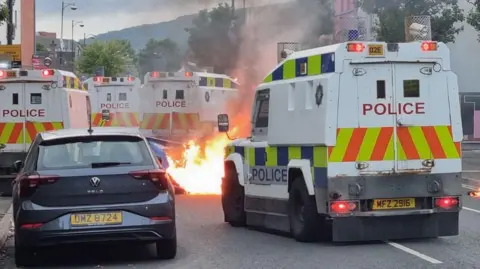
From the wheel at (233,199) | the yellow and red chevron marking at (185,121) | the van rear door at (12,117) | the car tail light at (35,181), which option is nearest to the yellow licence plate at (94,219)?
the car tail light at (35,181)

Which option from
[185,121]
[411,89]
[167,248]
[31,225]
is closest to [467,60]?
[185,121]

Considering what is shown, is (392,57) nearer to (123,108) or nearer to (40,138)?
(40,138)

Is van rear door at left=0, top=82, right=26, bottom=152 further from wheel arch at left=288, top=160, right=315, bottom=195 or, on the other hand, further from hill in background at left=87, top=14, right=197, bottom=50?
wheel arch at left=288, top=160, right=315, bottom=195

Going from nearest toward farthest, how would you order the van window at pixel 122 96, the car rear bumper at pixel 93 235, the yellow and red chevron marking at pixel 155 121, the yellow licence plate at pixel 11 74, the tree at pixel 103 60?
1. the car rear bumper at pixel 93 235
2. the yellow licence plate at pixel 11 74
3. the yellow and red chevron marking at pixel 155 121
4. the van window at pixel 122 96
5. the tree at pixel 103 60

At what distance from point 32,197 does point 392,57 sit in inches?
180

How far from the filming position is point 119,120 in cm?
2866

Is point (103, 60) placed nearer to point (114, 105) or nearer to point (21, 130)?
point (114, 105)

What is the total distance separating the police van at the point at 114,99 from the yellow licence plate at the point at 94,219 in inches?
692

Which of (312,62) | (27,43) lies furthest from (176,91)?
(27,43)

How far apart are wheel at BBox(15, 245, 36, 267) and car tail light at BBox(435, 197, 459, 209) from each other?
15.8 feet

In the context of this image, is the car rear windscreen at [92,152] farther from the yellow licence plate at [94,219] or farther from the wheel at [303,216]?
the wheel at [303,216]

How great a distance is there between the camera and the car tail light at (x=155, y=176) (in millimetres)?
10008

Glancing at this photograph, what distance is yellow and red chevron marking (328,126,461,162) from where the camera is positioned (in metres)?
10.9

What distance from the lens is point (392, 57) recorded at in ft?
36.7
